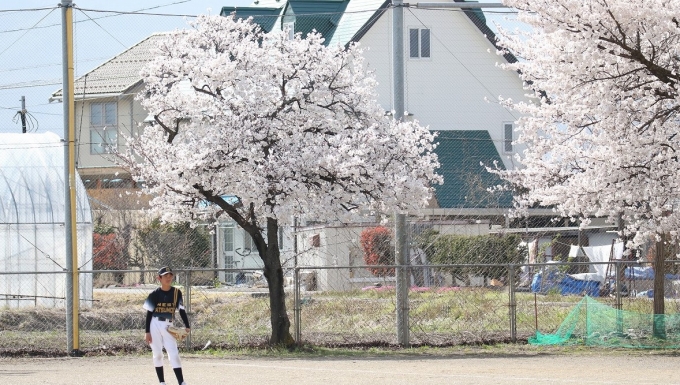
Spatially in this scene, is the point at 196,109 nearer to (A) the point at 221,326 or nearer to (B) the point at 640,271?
(A) the point at 221,326

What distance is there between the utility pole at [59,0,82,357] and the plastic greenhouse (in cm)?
480

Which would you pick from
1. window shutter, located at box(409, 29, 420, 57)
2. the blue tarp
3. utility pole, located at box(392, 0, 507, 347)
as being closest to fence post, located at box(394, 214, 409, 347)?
utility pole, located at box(392, 0, 507, 347)

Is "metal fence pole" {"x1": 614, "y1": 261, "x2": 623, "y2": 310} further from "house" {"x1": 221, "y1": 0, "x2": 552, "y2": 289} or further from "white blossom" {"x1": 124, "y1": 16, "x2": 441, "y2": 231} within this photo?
"house" {"x1": 221, "y1": 0, "x2": 552, "y2": 289}

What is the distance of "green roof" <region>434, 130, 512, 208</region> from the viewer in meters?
29.3

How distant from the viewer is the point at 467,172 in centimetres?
3120

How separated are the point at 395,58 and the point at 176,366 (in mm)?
8970

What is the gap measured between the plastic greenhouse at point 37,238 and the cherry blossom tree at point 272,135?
225 inches

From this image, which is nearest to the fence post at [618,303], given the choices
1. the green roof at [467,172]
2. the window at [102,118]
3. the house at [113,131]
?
the green roof at [467,172]

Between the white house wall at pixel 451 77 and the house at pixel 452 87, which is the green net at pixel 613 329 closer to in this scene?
the house at pixel 452 87

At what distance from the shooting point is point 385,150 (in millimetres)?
16797

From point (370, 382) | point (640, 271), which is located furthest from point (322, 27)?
point (370, 382)

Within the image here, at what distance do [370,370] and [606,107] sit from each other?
535 cm

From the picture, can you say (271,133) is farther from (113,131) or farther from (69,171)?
(113,131)

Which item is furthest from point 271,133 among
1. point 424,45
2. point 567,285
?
point 424,45
